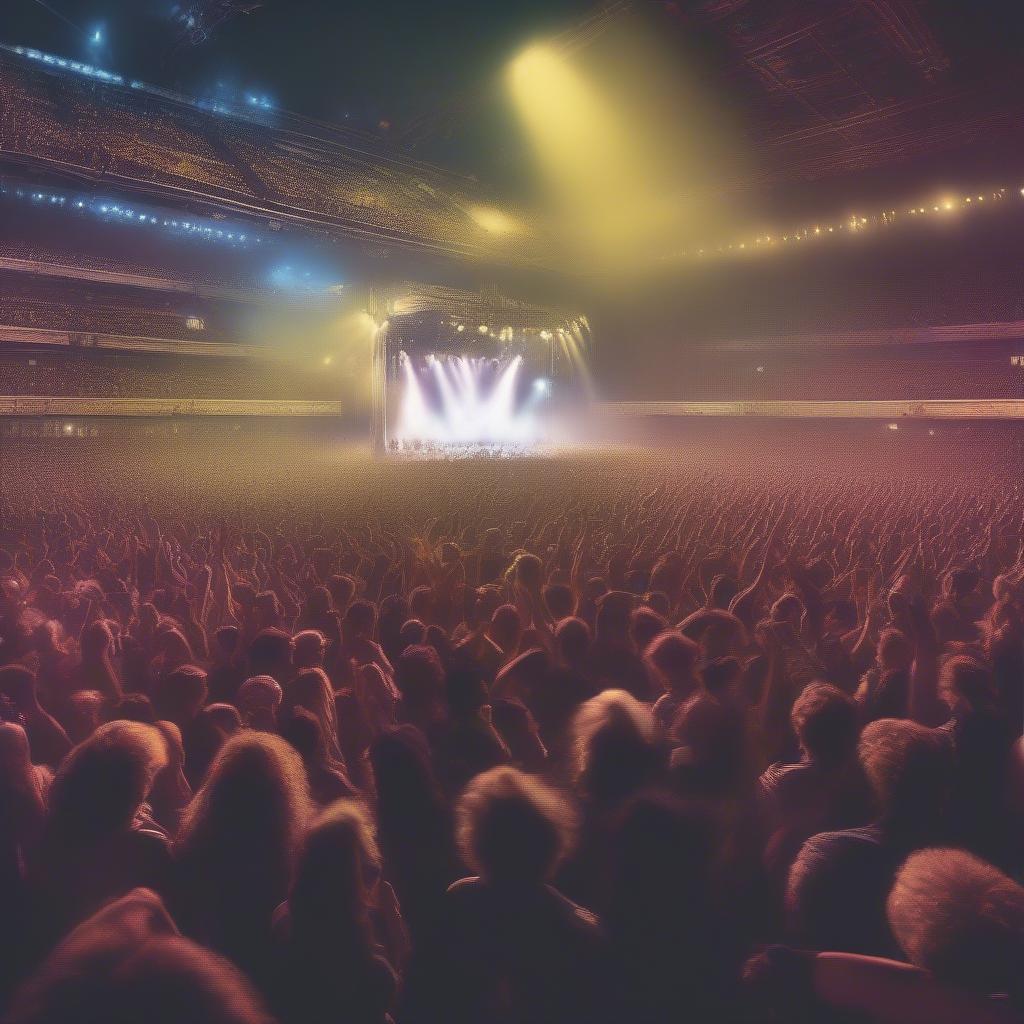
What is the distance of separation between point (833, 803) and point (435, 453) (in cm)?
2586

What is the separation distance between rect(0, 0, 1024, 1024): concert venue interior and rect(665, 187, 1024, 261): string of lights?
17cm

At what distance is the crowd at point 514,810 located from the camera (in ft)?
4.72

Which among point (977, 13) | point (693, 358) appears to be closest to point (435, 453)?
point (693, 358)

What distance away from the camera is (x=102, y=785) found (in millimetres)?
1844

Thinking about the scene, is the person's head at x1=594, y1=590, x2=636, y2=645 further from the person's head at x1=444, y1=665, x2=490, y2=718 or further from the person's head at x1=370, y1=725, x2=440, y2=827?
the person's head at x1=370, y1=725, x2=440, y2=827

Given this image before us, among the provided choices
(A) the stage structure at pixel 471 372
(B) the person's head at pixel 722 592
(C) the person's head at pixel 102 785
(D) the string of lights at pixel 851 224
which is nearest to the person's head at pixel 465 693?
(C) the person's head at pixel 102 785

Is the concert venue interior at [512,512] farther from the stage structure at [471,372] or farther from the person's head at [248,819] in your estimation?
the stage structure at [471,372]

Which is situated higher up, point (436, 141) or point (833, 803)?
point (436, 141)

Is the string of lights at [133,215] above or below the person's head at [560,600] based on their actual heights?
above

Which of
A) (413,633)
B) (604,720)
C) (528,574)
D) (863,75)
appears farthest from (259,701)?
(863,75)

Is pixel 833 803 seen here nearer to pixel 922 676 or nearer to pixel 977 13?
pixel 922 676

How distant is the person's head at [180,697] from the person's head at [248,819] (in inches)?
47.1

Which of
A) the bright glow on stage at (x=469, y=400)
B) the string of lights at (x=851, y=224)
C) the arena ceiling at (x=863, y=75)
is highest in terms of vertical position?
the arena ceiling at (x=863, y=75)

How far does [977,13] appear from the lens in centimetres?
1275
